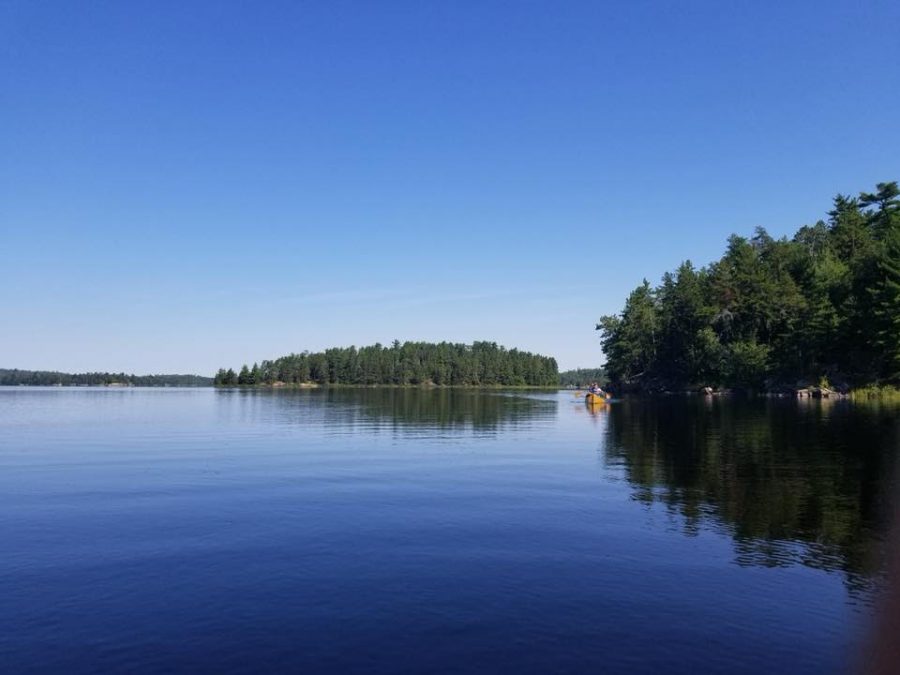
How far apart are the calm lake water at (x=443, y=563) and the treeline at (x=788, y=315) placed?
79.5m

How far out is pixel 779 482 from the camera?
1141 inches

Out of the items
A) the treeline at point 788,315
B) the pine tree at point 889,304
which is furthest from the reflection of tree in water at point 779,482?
the treeline at point 788,315

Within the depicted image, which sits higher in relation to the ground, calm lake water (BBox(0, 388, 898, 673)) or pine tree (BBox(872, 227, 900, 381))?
pine tree (BBox(872, 227, 900, 381))

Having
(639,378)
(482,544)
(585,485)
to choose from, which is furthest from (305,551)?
(639,378)

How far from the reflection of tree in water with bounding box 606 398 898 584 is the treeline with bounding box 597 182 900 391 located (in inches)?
2144

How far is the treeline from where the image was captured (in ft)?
338

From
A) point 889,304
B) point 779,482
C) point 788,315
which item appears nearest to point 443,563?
point 779,482

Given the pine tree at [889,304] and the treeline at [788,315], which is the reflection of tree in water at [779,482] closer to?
the pine tree at [889,304]

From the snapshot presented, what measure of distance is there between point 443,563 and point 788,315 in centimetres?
13262

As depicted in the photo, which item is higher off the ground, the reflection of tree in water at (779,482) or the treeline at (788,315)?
the treeline at (788,315)

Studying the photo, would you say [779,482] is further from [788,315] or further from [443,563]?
[788,315]

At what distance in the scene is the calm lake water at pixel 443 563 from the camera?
470 inches

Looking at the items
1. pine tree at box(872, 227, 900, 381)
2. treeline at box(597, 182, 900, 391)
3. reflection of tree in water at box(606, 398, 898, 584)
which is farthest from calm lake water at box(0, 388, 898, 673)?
treeline at box(597, 182, 900, 391)

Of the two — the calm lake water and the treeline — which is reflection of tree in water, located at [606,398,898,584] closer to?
the calm lake water
